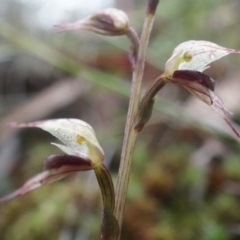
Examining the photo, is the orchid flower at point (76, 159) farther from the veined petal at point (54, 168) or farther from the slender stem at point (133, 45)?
the slender stem at point (133, 45)

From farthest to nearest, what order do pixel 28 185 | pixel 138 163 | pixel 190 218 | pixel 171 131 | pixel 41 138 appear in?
pixel 41 138, pixel 171 131, pixel 138 163, pixel 190 218, pixel 28 185

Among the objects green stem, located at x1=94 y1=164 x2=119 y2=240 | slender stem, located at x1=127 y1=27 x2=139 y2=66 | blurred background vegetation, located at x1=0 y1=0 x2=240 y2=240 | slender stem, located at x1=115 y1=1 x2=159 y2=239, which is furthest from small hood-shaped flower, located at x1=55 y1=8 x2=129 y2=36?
blurred background vegetation, located at x1=0 y1=0 x2=240 y2=240

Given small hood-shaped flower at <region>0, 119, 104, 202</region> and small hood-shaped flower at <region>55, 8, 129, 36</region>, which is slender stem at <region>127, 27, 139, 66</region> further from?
small hood-shaped flower at <region>0, 119, 104, 202</region>

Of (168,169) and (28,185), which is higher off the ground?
(28,185)

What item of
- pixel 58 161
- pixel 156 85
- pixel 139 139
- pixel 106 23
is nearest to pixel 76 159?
pixel 58 161

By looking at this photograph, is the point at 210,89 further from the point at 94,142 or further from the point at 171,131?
the point at 171,131

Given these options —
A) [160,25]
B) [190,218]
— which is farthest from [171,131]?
[160,25]

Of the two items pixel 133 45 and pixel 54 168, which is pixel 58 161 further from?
pixel 133 45
